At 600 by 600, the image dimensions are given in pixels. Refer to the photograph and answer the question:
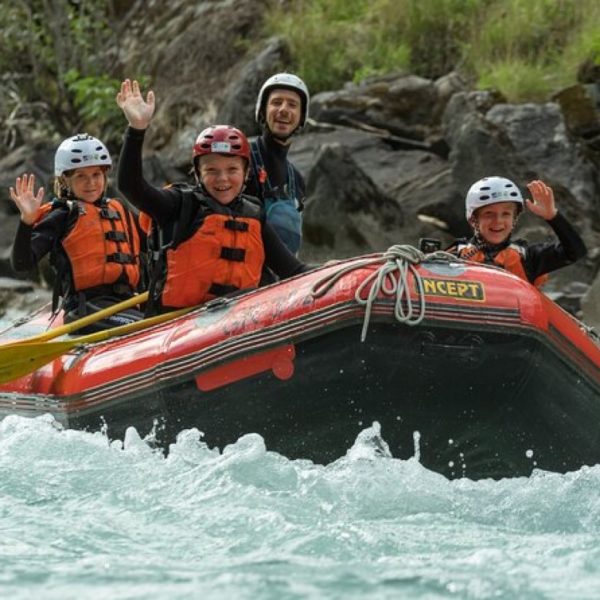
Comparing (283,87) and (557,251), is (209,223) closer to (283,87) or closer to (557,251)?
(283,87)

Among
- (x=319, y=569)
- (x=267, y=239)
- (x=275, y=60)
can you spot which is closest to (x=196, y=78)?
(x=275, y=60)

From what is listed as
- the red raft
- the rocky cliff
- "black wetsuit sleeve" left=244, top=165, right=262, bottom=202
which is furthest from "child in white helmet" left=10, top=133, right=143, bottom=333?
the rocky cliff

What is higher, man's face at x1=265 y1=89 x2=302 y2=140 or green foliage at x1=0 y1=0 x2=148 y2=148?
green foliage at x1=0 y1=0 x2=148 y2=148

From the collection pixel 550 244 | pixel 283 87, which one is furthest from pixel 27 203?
pixel 550 244

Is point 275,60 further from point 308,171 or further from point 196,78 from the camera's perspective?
point 308,171

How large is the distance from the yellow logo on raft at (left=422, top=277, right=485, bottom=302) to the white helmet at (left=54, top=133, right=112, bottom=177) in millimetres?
2309

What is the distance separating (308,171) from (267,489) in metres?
8.05

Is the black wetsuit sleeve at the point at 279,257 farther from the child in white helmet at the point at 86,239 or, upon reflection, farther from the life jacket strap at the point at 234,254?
the child in white helmet at the point at 86,239

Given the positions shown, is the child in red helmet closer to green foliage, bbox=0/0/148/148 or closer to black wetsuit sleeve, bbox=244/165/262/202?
black wetsuit sleeve, bbox=244/165/262/202

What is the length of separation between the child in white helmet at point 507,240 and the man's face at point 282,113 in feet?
3.28

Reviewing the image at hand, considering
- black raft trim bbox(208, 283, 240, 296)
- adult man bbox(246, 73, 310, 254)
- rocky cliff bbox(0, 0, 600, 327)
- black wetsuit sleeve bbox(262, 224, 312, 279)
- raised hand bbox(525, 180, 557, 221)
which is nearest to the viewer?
black raft trim bbox(208, 283, 240, 296)

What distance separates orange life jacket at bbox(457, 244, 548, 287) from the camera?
21.3 ft

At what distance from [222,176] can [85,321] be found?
1018 mm

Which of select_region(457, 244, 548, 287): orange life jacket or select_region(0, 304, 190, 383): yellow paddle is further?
select_region(457, 244, 548, 287): orange life jacket
